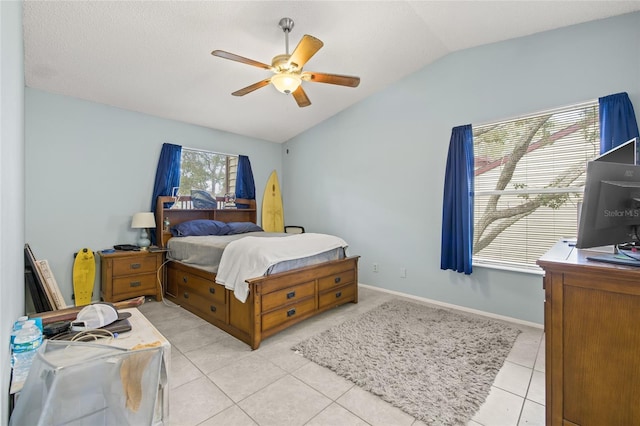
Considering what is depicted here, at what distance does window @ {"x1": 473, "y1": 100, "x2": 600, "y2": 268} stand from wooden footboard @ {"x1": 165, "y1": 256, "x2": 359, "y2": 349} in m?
1.65

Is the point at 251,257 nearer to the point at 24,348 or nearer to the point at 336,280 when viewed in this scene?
A: the point at 336,280

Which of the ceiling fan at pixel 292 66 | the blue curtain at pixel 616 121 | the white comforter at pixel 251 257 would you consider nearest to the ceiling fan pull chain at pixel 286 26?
the ceiling fan at pixel 292 66

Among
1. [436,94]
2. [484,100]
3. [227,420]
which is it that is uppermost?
[436,94]

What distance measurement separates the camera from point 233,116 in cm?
435

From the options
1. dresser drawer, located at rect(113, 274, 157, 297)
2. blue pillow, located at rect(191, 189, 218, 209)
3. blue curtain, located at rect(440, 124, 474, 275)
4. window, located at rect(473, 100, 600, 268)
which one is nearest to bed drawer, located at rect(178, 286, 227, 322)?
dresser drawer, located at rect(113, 274, 157, 297)

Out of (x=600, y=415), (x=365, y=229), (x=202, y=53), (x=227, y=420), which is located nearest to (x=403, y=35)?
(x=202, y=53)

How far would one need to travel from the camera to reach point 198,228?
404 centimetres

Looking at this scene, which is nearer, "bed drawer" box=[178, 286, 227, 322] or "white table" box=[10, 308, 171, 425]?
"white table" box=[10, 308, 171, 425]

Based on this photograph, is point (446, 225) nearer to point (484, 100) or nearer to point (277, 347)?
point (484, 100)

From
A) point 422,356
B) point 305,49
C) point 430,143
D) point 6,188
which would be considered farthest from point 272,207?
point 6,188

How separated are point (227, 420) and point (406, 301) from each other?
8.50 feet

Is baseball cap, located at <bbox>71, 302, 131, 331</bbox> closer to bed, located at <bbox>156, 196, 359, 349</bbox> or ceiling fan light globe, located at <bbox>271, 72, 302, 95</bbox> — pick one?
bed, located at <bbox>156, 196, 359, 349</bbox>

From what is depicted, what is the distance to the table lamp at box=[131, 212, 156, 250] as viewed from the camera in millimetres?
3631

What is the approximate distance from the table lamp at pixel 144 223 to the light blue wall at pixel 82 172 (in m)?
0.28
